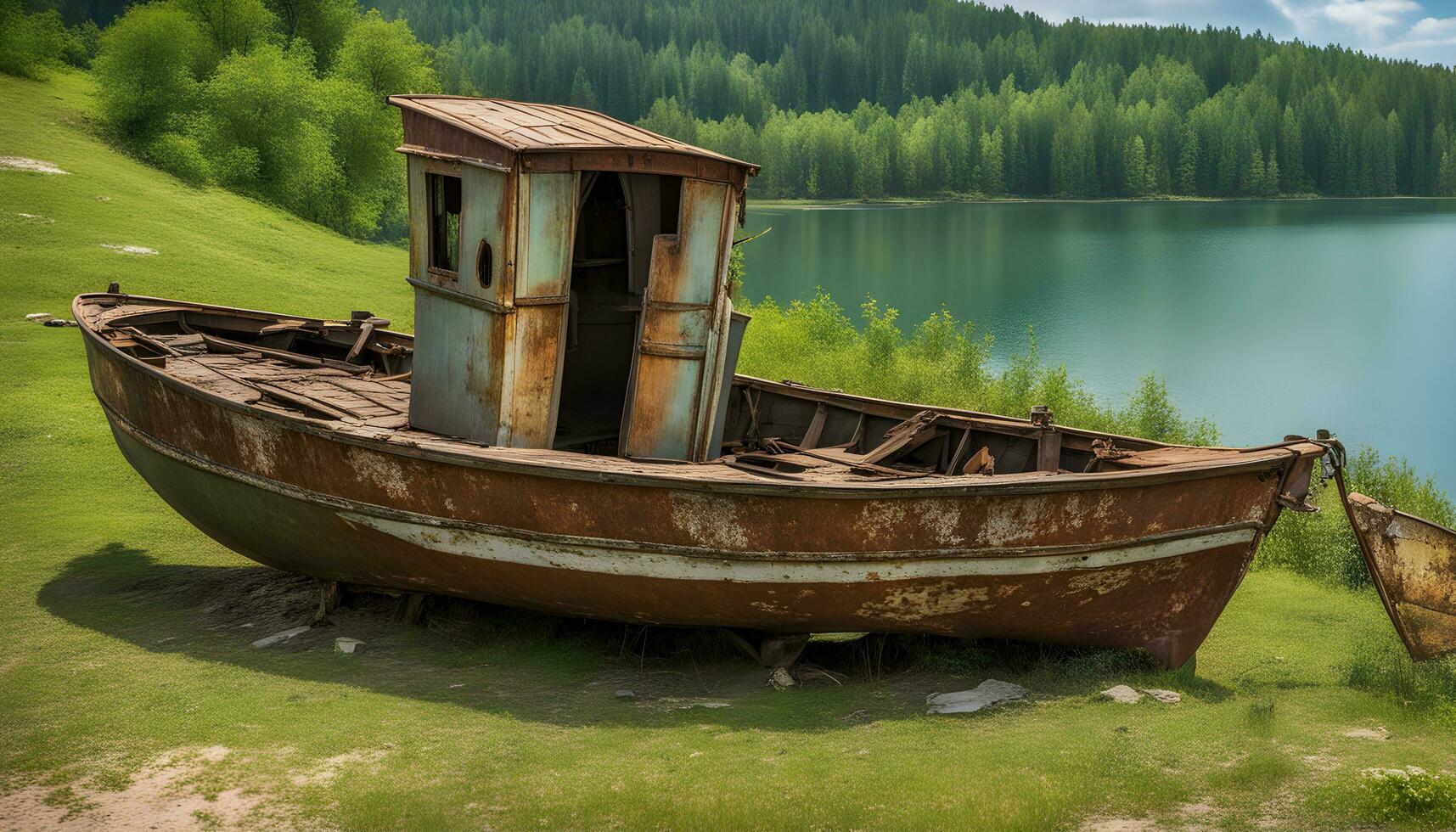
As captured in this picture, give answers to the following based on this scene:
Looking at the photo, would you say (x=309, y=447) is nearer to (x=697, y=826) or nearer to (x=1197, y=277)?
Answer: (x=697, y=826)

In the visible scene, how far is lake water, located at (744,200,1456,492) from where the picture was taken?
26.9 metres

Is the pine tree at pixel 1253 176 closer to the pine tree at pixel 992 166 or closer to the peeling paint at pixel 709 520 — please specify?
the pine tree at pixel 992 166

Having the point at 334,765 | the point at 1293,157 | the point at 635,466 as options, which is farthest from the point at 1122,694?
the point at 1293,157

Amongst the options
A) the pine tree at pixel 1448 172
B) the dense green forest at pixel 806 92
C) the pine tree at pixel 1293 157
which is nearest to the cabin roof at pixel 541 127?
the dense green forest at pixel 806 92

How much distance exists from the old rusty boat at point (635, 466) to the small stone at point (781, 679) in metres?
0.13

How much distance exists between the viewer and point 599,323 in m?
9.81

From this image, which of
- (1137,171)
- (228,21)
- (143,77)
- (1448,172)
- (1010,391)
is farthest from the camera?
(1137,171)

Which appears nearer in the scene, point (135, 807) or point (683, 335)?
point (135, 807)

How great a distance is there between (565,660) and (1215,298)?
113 feet

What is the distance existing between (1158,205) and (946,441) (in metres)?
73.3

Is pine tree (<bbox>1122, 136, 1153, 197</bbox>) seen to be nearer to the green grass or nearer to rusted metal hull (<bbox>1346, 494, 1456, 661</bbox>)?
the green grass

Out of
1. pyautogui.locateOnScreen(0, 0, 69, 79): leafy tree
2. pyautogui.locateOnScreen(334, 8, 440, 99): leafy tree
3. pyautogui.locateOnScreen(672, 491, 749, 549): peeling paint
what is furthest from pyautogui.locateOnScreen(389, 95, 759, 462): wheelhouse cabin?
pyautogui.locateOnScreen(334, 8, 440, 99): leafy tree

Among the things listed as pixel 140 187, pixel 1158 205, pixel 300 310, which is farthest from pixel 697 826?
pixel 1158 205

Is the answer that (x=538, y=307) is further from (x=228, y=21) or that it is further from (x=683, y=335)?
(x=228, y=21)
